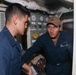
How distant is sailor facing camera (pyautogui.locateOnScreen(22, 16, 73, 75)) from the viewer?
2.06 meters

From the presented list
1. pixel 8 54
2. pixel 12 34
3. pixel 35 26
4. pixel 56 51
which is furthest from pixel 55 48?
pixel 8 54

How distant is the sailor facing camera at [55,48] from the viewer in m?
2.06

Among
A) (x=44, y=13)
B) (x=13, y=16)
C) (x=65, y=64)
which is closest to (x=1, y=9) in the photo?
(x=13, y=16)

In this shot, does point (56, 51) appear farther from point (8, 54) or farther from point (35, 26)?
point (8, 54)

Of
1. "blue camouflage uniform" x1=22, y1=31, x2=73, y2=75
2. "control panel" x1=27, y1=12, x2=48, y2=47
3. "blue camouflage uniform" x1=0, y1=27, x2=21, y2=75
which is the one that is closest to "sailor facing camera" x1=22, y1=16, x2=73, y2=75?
"blue camouflage uniform" x1=22, y1=31, x2=73, y2=75

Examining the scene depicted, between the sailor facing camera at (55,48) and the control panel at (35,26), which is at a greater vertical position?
the control panel at (35,26)

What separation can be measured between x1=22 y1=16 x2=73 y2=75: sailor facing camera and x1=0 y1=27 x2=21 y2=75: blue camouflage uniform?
72 centimetres

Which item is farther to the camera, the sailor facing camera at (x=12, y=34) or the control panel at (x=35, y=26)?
the control panel at (x=35, y=26)

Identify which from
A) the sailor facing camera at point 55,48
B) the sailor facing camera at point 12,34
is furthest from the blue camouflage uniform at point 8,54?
the sailor facing camera at point 55,48

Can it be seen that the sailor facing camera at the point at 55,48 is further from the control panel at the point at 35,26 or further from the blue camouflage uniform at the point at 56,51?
the control panel at the point at 35,26

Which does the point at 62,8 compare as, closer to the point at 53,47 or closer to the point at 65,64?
the point at 53,47

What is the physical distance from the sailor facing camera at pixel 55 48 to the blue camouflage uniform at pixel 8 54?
0.72 m

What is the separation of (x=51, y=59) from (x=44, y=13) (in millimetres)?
762

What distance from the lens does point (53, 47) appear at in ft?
7.02
